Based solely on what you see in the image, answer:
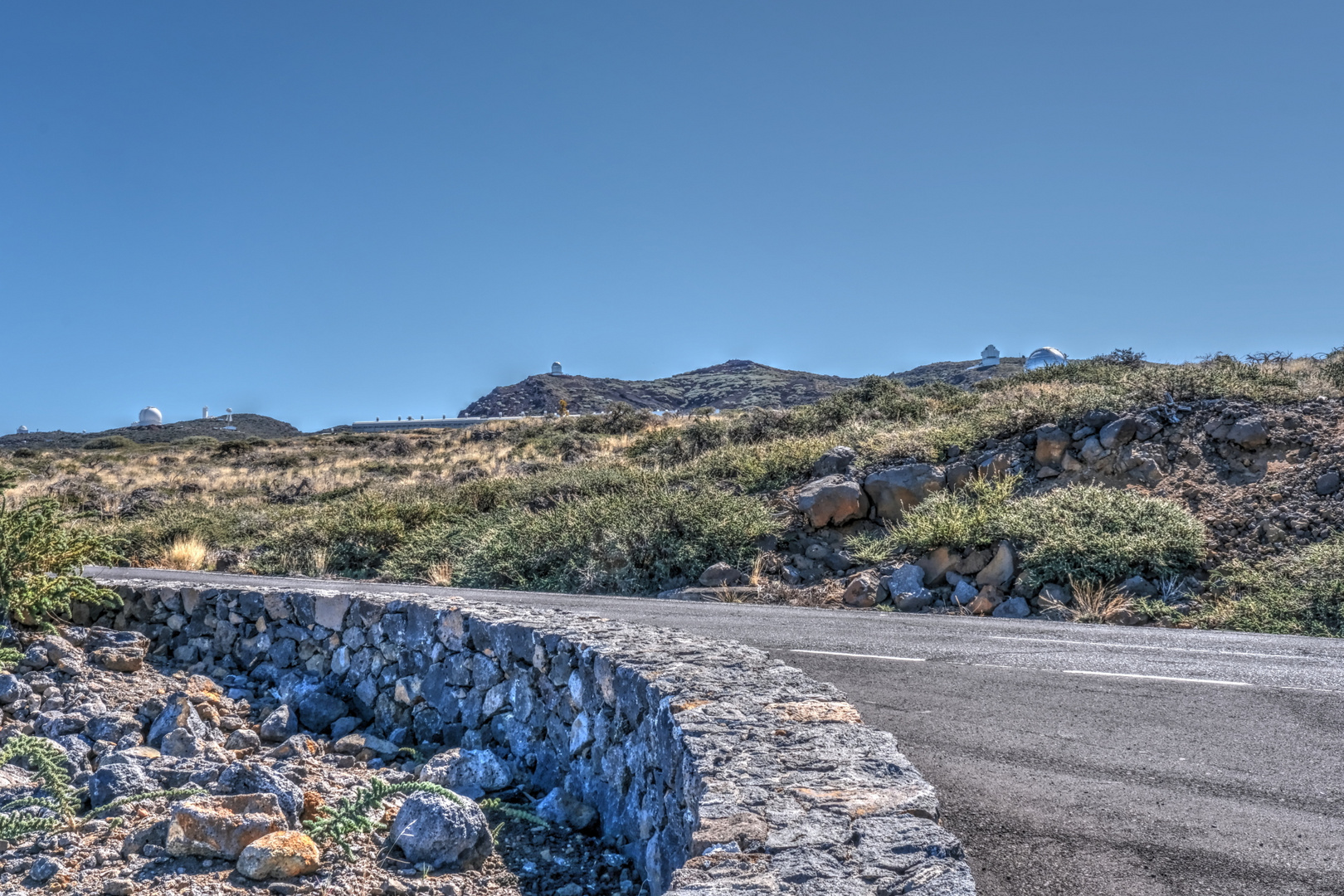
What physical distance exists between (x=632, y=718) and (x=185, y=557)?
1603 centimetres

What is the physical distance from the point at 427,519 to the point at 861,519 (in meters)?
10.6

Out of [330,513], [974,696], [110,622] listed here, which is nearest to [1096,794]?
[974,696]

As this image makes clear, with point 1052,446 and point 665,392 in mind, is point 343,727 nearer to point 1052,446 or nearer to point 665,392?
point 1052,446

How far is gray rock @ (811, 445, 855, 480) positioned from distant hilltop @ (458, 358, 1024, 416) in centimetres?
5305

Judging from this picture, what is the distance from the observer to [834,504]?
632 inches

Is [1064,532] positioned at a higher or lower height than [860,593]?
higher

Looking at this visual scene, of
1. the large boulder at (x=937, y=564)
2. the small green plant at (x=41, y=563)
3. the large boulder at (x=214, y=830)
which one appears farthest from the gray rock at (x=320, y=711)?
the large boulder at (x=937, y=564)

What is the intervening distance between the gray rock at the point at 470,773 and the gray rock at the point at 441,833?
3.54 feet

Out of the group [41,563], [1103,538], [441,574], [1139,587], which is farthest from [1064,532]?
[41,563]

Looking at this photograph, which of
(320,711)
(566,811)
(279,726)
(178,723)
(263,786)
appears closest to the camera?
(263,786)

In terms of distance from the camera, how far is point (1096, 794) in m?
4.27

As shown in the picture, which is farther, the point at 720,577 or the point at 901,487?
the point at 901,487

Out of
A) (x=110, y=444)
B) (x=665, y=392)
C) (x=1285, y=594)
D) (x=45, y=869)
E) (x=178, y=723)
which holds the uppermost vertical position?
(x=665, y=392)

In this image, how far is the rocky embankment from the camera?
40.3 feet
